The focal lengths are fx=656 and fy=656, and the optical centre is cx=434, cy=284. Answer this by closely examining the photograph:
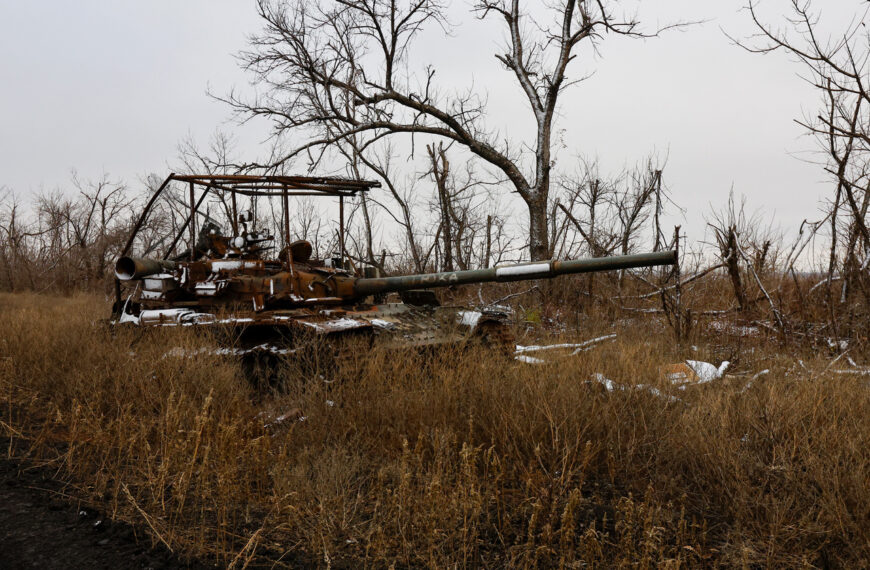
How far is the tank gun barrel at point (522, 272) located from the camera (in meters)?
5.86

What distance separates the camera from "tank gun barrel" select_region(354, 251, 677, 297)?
5859mm

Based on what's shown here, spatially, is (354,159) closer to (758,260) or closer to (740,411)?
(758,260)

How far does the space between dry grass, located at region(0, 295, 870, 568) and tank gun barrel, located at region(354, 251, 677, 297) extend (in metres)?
0.88

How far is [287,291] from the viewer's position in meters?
6.81

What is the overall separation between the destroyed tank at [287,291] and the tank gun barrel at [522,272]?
10 mm

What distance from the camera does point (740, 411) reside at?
4.69 m

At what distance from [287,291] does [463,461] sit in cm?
394

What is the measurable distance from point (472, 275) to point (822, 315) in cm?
582

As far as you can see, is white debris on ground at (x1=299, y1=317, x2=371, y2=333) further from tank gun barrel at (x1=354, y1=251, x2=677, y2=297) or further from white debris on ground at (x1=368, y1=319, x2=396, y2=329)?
tank gun barrel at (x1=354, y1=251, x2=677, y2=297)

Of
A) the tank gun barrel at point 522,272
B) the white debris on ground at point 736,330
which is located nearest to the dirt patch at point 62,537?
the tank gun barrel at point 522,272

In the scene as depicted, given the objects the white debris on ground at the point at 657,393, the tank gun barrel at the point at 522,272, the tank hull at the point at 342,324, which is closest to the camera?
the white debris on ground at the point at 657,393

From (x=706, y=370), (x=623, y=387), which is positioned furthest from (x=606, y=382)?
(x=706, y=370)

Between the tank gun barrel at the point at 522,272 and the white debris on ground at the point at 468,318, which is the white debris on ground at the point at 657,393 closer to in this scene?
the tank gun barrel at the point at 522,272

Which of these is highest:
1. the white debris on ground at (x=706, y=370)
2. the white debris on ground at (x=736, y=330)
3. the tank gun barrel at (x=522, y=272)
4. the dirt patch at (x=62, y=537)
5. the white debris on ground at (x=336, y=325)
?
the tank gun barrel at (x=522, y=272)
